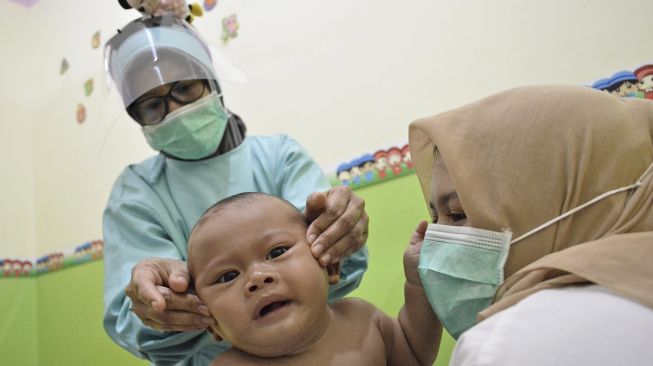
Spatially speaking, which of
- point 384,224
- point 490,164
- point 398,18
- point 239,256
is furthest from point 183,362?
point 398,18

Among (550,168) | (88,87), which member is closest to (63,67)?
(88,87)

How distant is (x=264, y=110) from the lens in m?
2.34

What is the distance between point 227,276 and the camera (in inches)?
45.7

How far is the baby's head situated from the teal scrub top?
0.20 metres

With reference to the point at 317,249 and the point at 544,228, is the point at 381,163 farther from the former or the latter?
the point at 544,228

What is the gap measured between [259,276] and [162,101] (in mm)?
755

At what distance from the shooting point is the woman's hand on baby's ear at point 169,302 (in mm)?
1126

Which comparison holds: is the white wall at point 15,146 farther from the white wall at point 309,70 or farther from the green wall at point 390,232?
the green wall at point 390,232

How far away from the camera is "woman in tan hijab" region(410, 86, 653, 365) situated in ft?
2.20

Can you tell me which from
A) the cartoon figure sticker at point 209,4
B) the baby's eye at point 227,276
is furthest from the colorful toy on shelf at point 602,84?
the cartoon figure sticker at point 209,4

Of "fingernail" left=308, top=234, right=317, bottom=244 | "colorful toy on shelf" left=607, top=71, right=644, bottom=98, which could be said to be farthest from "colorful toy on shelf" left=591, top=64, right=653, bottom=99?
"fingernail" left=308, top=234, right=317, bottom=244

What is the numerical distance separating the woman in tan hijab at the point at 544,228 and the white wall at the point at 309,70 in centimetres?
63

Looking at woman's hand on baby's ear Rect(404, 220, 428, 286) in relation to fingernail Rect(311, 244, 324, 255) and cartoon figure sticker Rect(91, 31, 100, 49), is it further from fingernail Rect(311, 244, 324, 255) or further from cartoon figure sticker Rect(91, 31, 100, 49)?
cartoon figure sticker Rect(91, 31, 100, 49)

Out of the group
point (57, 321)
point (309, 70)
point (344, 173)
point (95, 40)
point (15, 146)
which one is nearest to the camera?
point (344, 173)
